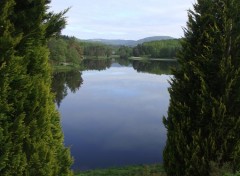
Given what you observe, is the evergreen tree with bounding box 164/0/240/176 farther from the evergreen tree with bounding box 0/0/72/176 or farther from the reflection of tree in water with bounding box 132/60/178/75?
the reflection of tree in water with bounding box 132/60/178/75

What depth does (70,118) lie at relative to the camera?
43875 mm

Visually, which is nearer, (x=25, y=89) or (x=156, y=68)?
(x=25, y=89)

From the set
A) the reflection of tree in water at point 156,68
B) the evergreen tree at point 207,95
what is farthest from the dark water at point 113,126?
the reflection of tree in water at point 156,68

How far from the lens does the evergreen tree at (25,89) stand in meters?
8.15

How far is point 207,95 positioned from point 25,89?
6663 mm

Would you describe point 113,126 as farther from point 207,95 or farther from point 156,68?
point 156,68

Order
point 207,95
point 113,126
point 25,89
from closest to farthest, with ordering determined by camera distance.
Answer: point 25,89 < point 207,95 < point 113,126

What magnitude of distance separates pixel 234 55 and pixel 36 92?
25.1 ft

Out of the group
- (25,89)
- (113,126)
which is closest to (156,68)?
(113,126)

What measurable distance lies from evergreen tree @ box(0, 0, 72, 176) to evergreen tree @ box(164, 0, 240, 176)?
16.3 ft

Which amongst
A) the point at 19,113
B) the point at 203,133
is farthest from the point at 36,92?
the point at 203,133

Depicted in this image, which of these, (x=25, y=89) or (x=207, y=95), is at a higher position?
(x=25, y=89)

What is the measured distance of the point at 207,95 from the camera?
39.4ft

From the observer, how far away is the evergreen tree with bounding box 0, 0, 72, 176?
321 inches
